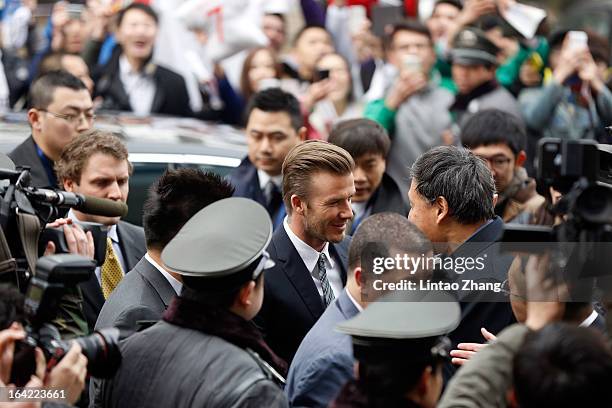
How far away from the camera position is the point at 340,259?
5527 millimetres

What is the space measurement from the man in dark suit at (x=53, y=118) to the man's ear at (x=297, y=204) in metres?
1.92

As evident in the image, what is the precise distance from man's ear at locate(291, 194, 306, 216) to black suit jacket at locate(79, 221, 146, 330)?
3.16 feet

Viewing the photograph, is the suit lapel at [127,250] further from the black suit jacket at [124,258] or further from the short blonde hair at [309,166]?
the short blonde hair at [309,166]

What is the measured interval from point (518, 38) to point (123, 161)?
4920 millimetres

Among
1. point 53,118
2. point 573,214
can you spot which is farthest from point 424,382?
point 53,118

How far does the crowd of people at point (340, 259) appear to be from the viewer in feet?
10.9

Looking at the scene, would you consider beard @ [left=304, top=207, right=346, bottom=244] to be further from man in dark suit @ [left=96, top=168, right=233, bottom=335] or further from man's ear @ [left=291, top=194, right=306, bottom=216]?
man in dark suit @ [left=96, top=168, right=233, bottom=335]

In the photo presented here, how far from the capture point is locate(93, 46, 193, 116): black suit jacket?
987 cm

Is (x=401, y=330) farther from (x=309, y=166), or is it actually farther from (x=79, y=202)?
(x=309, y=166)

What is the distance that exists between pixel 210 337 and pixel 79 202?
1160 mm

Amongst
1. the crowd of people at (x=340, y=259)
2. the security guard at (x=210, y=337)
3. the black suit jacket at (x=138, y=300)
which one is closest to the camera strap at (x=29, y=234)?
the crowd of people at (x=340, y=259)

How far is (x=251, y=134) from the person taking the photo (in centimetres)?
729

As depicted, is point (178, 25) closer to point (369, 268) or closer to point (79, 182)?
point (79, 182)

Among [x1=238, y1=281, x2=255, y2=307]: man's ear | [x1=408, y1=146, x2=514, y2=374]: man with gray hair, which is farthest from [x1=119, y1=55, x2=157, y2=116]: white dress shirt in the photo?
[x1=238, y1=281, x2=255, y2=307]: man's ear
